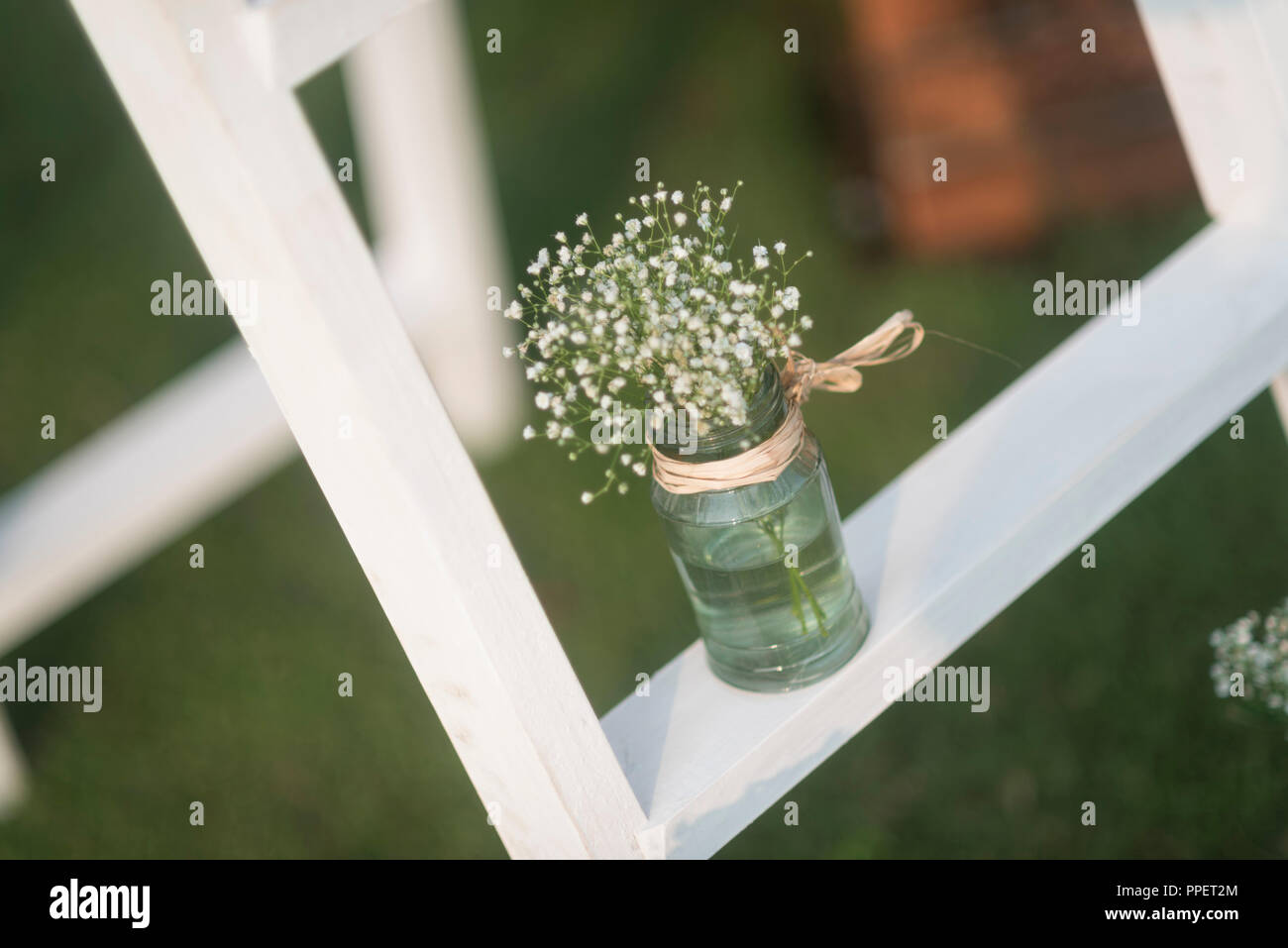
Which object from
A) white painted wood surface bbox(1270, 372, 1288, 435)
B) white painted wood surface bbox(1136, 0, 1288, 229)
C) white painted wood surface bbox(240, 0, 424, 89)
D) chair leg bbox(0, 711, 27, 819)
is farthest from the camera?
chair leg bbox(0, 711, 27, 819)

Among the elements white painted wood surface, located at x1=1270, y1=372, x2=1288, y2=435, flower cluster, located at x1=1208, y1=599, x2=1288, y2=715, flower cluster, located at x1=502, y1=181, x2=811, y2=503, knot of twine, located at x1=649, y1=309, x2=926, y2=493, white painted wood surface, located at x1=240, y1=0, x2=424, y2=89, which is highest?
white painted wood surface, located at x1=240, y1=0, x2=424, y2=89

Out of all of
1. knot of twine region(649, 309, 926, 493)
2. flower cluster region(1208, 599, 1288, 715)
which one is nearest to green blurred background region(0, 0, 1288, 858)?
flower cluster region(1208, 599, 1288, 715)

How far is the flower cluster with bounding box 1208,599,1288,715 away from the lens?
1553mm

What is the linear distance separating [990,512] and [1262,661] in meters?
0.47

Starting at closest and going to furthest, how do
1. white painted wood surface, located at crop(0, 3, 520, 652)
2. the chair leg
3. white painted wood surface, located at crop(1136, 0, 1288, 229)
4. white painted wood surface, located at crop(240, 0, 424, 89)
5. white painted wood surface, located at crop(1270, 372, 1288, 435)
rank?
white painted wood surface, located at crop(240, 0, 424, 89)
white painted wood surface, located at crop(1136, 0, 1288, 229)
white painted wood surface, located at crop(1270, 372, 1288, 435)
white painted wood surface, located at crop(0, 3, 520, 652)
the chair leg

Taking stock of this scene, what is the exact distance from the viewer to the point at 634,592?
3.03 m

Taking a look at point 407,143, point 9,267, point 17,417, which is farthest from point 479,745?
point 9,267

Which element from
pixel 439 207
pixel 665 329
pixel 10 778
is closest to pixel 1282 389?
pixel 665 329

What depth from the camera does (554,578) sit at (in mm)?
3139

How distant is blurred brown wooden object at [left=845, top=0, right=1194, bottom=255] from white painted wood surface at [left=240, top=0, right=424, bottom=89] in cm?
269

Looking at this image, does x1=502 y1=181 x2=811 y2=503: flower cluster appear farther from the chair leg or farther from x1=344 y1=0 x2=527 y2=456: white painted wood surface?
the chair leg

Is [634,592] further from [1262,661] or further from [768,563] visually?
[768,563]

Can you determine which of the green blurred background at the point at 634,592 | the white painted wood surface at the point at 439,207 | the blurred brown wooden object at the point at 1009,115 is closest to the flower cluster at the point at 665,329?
the green blurred background at the point at 634,592

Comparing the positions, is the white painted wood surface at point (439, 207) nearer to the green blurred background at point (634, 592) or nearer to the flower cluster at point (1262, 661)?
the green blurred background at point (634, 592)
